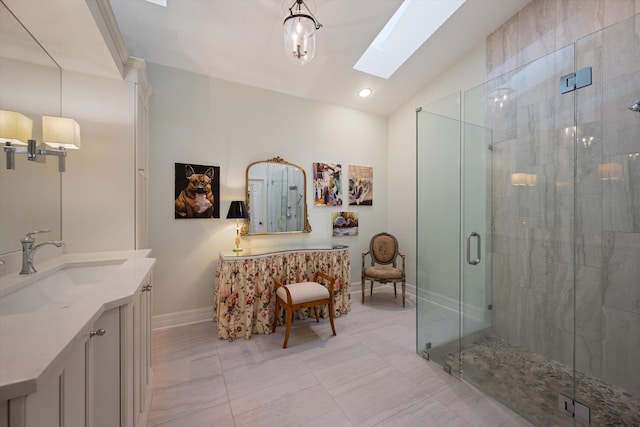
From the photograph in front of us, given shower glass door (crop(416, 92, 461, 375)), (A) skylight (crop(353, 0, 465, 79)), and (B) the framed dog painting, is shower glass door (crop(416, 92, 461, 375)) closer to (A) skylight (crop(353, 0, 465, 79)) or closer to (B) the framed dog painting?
(A) skylight (crop(353, 0, 465, 79))

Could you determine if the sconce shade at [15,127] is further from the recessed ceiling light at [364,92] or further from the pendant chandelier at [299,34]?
the recessed ceiling light at [364,92]

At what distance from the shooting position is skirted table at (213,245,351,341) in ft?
8.45

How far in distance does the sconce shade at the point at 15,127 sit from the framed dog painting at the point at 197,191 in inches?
53.2

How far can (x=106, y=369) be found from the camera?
3.26 ft

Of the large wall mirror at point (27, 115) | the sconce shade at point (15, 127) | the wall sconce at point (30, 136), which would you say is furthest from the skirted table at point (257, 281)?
the sconce shade at point (15, 127)

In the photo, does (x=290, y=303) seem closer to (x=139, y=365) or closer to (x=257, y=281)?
(x=257, y=281)

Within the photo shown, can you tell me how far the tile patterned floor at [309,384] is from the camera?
1.63 meters

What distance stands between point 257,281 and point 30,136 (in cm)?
202

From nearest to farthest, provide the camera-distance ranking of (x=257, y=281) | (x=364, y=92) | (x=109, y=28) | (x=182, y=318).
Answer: (x=109, y=28), (x=257, y=281), (x=182, y=318), (x=364, y=92)

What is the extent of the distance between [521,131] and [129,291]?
3.30 m

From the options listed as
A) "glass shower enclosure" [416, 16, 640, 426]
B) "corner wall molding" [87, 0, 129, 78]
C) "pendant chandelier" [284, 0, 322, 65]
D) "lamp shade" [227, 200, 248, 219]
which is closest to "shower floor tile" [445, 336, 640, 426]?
"glass shower enclosure" [416, 16, 640, 426]

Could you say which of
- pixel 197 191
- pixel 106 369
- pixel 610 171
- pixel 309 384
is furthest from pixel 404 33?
pixel 106 369

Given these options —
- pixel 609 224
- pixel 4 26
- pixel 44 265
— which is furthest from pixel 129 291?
pixel 609 224

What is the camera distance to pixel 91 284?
4.98 feet
